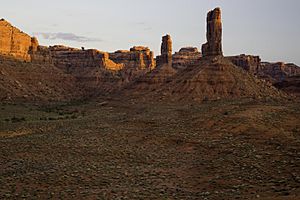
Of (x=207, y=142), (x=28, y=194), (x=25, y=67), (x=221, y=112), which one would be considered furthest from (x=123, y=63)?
(x=28, y=194)

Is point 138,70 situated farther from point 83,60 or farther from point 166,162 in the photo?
point 166,162

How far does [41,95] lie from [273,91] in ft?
178

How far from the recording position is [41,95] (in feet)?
260

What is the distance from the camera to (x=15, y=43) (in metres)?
90.4

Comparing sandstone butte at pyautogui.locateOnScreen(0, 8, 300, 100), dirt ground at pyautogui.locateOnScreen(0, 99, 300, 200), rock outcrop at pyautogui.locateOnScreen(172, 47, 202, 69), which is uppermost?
rock outcrop at pyautogui.locateOnScreen(172, 47, 202, 69)

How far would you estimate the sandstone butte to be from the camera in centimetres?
6481

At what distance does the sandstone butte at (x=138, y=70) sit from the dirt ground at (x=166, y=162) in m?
36.8

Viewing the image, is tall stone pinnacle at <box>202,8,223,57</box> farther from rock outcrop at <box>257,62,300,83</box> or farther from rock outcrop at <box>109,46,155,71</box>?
rock outcrop at <box>257,62,300,83</box>

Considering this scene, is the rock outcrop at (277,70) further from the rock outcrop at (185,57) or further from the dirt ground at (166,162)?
the dirt ground at (166,162)

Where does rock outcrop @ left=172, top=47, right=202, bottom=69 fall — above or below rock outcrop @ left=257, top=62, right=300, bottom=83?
above

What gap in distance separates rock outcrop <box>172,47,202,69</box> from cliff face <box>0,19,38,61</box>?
64.0 m

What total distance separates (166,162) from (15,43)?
8530 cm

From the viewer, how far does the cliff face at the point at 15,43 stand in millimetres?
86662

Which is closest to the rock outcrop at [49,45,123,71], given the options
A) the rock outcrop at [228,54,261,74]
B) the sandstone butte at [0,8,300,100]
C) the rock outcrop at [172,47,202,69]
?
the sandstone butte at [0,8,300,100]
